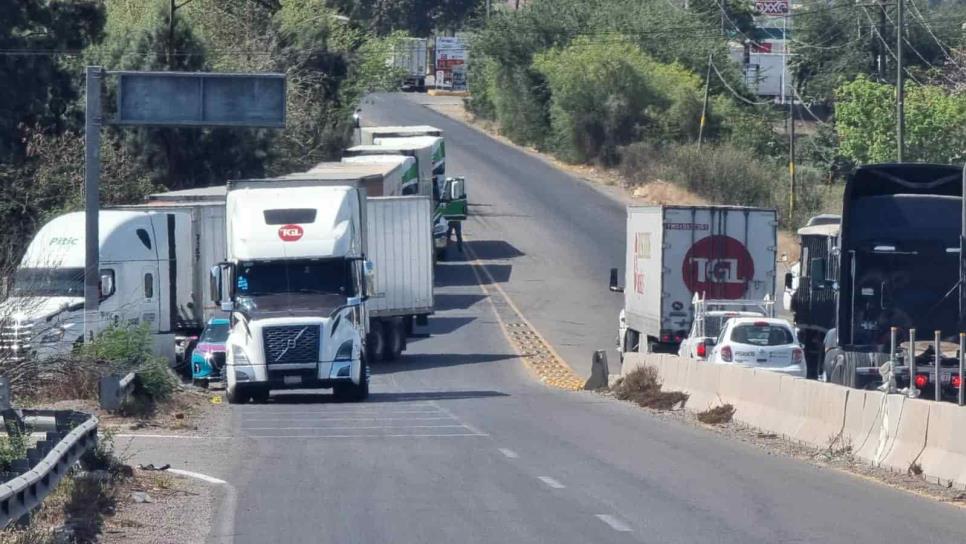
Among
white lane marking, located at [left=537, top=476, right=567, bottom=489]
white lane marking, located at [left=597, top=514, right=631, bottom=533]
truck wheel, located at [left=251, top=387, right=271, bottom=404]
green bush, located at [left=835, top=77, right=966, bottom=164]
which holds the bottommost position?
truck wheel, located at [left=251, top=387, right=271, bottom=404]

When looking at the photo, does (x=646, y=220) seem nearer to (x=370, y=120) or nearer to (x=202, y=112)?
(x=202, y=112)

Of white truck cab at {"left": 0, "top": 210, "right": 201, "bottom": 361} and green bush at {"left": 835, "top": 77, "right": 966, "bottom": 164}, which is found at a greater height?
green bush at {"left": 835, "top": 77, "right": 966, "bottom": 164}

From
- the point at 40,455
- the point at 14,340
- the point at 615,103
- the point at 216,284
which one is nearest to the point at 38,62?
the point at 216,284

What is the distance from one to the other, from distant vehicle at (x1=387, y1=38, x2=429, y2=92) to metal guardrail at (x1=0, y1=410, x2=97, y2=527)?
3702 inches

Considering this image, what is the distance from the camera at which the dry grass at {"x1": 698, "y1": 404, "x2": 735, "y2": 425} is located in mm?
20781

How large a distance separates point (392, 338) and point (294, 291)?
1059 centimetres

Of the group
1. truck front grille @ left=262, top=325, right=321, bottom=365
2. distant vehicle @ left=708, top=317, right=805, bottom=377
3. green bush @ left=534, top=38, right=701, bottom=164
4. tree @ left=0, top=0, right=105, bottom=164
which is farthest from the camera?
green bush @ left=534, top=38, right=701, bottom=164

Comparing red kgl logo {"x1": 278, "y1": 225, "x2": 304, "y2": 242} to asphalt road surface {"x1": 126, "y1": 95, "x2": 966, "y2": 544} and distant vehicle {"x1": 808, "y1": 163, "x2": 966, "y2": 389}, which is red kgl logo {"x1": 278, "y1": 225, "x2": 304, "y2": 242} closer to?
asphalt road surface {"x1": 126, "y1": 95, "x2": 966, "y2": 544}

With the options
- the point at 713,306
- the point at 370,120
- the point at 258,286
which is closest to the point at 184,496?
the point at 258,286

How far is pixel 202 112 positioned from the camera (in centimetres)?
2809

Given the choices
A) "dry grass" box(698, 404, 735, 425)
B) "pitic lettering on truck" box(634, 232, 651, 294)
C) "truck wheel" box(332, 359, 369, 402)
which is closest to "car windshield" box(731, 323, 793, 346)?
"dry grass" box(698, 404, 735, 425)

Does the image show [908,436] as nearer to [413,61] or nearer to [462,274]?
[462,274]

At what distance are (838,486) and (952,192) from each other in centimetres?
1058

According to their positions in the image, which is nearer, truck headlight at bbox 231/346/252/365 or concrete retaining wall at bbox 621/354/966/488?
concrete retaining wall at bbox 621/354/966/488
